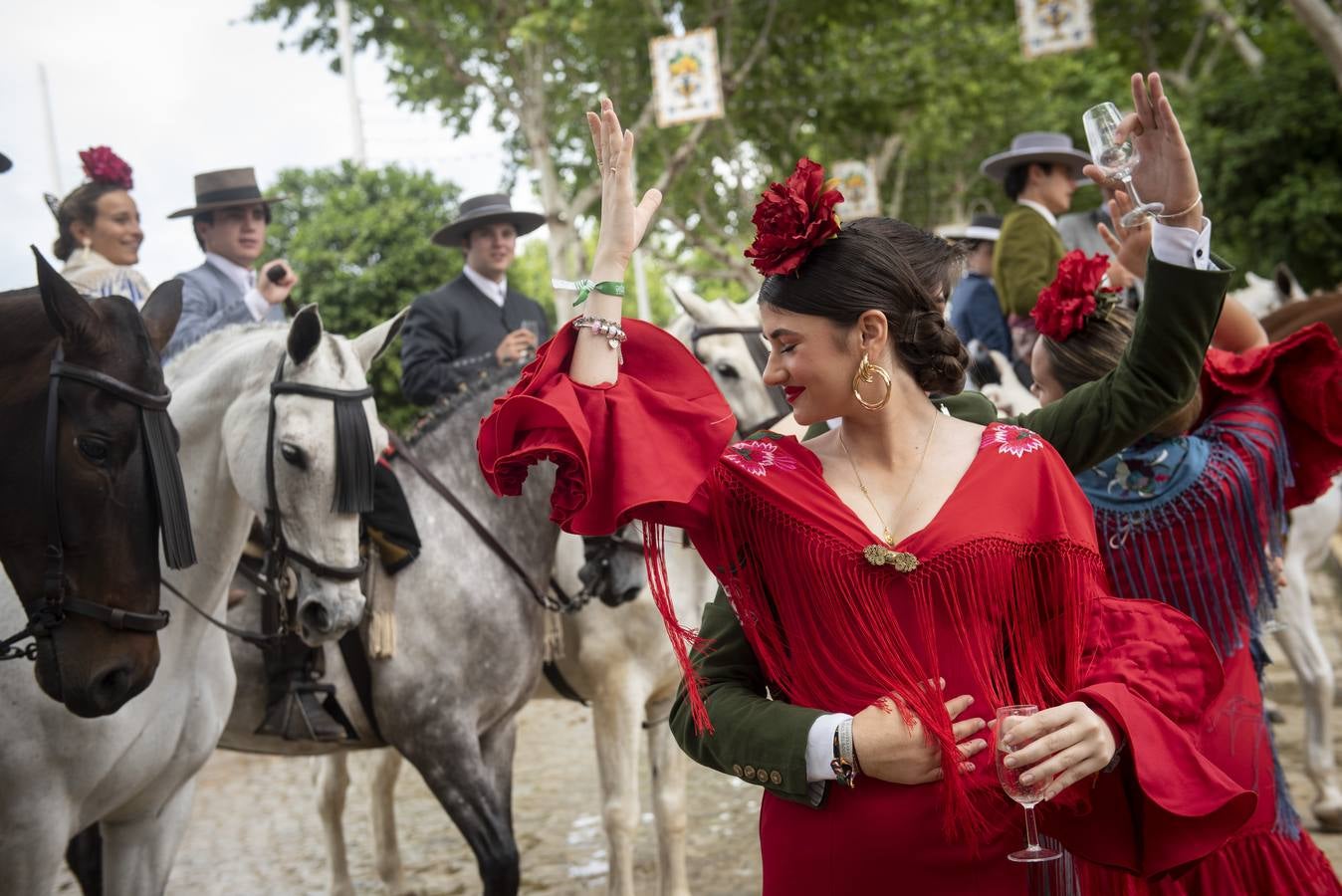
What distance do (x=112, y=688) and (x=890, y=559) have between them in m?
2.08

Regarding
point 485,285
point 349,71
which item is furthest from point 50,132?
point 485,285

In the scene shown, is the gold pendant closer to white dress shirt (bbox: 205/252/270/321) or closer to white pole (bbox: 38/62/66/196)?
white dress shirt (bbox: 205/252/270/321)

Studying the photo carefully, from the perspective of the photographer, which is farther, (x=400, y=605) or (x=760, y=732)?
(x=400, y=605)

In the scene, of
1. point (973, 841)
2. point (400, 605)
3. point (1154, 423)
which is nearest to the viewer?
point (973, 841)

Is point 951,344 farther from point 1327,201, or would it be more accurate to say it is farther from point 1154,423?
point 1327,201

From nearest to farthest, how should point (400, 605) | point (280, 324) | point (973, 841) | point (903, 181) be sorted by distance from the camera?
point (973, 841) → point (280, 324) → point (400, 605) → point (903, 181)

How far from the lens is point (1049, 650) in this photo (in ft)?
7.48

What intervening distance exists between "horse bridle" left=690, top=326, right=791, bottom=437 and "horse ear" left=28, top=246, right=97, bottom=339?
10.4 ft

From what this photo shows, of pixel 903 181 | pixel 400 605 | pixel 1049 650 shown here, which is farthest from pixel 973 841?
pixel 903 181

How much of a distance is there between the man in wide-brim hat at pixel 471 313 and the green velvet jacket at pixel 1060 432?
12.0 feet

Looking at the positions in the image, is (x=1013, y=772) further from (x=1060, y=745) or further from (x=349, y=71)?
(x=349, y=71)

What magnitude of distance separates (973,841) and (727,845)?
4746mm

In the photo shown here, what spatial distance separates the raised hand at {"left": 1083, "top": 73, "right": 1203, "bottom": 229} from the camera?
2.38 m

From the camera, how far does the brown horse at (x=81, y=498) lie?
10.2 feet
